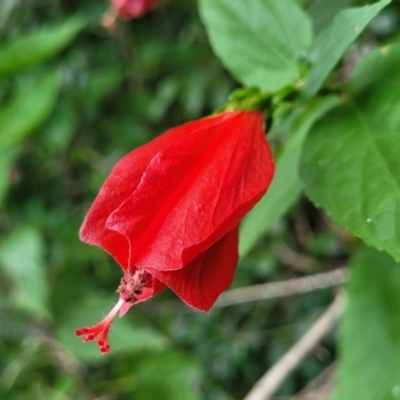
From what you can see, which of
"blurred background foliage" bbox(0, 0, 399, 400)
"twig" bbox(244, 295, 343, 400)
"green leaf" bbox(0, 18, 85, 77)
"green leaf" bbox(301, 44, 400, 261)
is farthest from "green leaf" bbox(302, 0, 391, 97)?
"green leaf" bbox(0, 18, 85, 77)

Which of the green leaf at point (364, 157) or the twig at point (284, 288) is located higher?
the green leaf at point (364, 157)

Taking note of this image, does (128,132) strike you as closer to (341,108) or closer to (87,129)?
(87,129)

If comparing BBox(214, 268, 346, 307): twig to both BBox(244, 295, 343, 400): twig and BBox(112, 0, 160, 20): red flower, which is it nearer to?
BBox(244, 295, 343, 400): twig

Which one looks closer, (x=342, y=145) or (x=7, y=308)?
(x=342, y=145)

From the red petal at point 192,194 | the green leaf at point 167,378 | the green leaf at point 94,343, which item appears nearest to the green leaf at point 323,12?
the red petal at point 192,194

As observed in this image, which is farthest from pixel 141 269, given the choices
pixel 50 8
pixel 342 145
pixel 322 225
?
pixel 50 8

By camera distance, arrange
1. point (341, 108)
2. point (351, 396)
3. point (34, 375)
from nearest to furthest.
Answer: point (341, 108) < point (351, 396) < point (34, 375)

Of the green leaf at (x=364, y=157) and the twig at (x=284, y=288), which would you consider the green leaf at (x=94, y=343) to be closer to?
the twig at (x=284, y=288)
